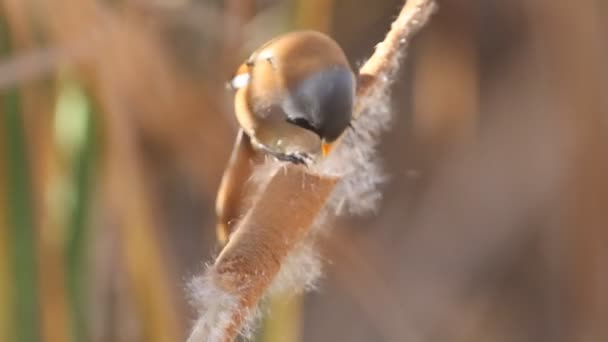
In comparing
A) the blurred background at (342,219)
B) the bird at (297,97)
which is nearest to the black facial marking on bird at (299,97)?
the bird at (297,97)

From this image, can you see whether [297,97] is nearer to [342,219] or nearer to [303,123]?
[303,123]

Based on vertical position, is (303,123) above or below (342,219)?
above

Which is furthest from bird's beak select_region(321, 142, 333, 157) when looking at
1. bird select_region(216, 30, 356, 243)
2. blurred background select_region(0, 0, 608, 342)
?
blurred background select_region(0, 0, 608, 342)

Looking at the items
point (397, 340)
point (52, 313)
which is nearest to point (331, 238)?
point (397, 340)

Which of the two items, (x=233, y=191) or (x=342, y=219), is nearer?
(x=233, y=191)

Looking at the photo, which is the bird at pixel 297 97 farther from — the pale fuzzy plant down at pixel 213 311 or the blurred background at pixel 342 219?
the blurred background at pixel 342 219

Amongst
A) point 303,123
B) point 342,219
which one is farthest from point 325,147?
point 342,219
